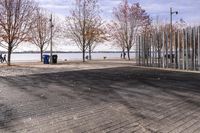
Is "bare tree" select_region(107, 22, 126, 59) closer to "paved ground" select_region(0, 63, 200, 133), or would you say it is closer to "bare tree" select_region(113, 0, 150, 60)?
"bare tree" select_region(113, 0, 150, 60)

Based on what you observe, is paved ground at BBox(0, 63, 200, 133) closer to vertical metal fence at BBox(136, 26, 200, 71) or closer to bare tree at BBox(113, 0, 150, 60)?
vertical metal fence at BBox(136, 26, 200, 71)

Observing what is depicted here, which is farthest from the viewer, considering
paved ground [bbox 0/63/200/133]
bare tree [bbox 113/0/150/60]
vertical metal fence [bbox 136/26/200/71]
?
bare tree [bbox 113/0/150/60]

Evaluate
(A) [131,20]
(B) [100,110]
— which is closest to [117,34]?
(A) [131,20]

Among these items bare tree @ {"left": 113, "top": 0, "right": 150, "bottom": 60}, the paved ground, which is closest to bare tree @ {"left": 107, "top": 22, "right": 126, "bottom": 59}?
bare tree @ {"left": 113, "top": 0, "right": 150, "bottom": 60}

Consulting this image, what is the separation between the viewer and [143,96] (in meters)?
10.0

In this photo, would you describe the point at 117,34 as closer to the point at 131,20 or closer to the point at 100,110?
the point at 131,20

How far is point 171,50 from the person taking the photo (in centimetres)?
2375

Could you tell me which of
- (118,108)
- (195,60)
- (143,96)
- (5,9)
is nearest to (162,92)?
(143,96)

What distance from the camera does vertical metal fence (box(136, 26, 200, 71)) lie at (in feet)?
69.9

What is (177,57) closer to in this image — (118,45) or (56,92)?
(56,92)

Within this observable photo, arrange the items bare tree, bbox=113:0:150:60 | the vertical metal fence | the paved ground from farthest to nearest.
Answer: bare tree, bbox=113:0:150:60 < the vertical metal fence < the paved ground

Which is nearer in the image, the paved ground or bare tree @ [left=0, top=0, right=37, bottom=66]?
the paved ground

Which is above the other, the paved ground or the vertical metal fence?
the vertical metal fence

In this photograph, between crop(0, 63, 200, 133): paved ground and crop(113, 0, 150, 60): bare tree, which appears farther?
crop(113, 0, 150, 60): bare tree
